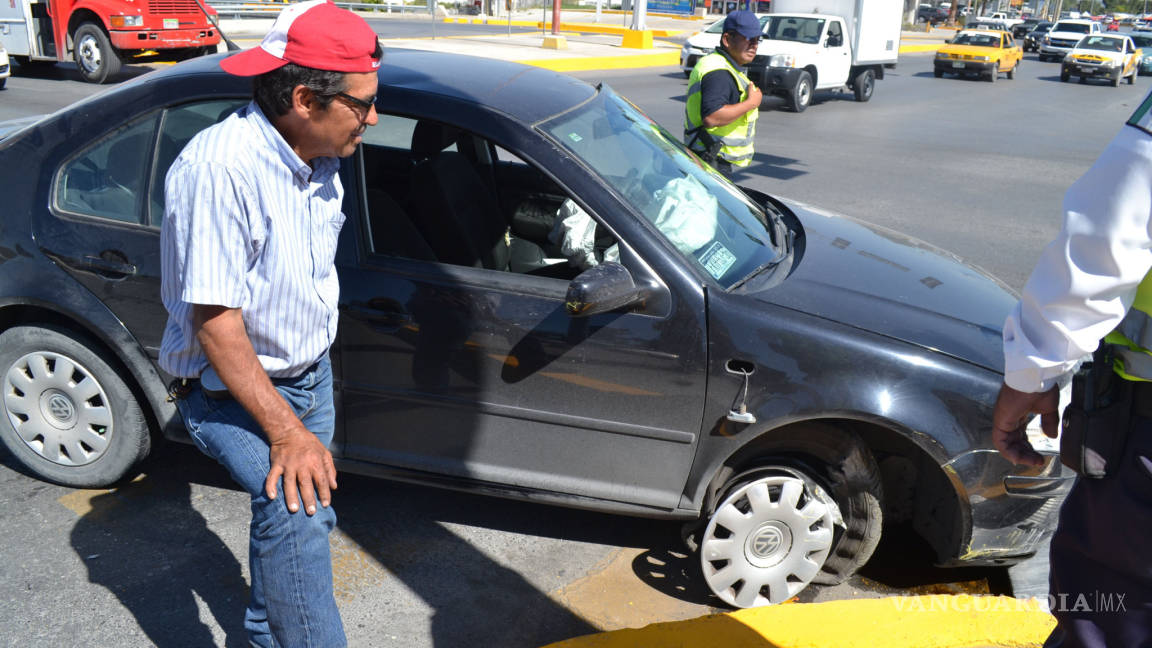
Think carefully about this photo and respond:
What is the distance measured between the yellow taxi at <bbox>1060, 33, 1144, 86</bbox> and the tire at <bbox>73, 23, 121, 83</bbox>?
27.0 metres

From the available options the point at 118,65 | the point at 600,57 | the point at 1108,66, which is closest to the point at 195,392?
the point at 118,65

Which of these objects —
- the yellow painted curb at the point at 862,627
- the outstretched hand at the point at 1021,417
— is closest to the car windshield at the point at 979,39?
the yellow painted curb at the point at 862,627

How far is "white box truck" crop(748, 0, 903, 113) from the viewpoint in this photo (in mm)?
16812

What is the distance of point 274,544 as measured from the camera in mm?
2152

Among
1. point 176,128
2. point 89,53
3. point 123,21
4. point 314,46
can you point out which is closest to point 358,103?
point 314,46

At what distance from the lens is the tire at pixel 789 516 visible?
121 inches

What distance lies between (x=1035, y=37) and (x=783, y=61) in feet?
127

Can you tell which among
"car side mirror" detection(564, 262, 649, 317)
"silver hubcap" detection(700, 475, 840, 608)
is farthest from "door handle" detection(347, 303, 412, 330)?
"silver hubcap" detection(700, 475, 840, 608)

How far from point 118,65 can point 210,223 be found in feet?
48.3

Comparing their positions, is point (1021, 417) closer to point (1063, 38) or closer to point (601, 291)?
point (601, 291)

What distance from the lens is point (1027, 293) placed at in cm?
177

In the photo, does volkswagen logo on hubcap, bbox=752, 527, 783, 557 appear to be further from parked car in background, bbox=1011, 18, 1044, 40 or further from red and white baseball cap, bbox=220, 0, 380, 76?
parked car in background, bbox=1011, 18, 1044, 40

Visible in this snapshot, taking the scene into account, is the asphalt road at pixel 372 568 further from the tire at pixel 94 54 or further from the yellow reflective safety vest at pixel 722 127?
the tire at pixel 94 54

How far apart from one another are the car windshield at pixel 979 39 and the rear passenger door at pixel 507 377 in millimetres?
29175
